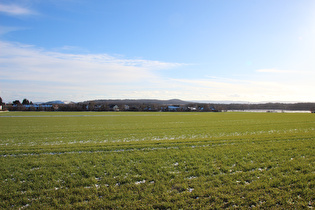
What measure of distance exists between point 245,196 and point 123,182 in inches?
167

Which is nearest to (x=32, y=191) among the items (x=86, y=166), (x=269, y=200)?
(x=86, y=166)

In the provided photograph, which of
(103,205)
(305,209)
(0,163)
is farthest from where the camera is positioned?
(0,163)

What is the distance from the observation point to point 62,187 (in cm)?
687

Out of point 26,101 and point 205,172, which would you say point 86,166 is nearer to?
point 205,172

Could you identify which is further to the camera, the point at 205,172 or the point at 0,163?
the point at 0,163

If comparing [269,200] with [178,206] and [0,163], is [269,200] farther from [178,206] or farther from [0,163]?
[0,163]

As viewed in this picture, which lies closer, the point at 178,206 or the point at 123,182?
the point at 178,206

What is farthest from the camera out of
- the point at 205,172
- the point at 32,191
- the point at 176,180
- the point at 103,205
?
the point at 205,172

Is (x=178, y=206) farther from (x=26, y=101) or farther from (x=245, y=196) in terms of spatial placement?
(x=26, y=101)

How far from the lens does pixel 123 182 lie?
7277 millimetres

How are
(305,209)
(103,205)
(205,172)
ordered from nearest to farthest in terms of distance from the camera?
(305,209), (103,205), (205,172)

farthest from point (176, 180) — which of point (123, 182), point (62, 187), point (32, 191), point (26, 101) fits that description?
point (26, 101)

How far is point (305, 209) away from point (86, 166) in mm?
8382

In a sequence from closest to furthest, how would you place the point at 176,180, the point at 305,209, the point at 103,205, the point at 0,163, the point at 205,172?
the point at 305,209 → the point at 103,205 → the point at 176,180 → the point at 205,172 → the point at 0,163
